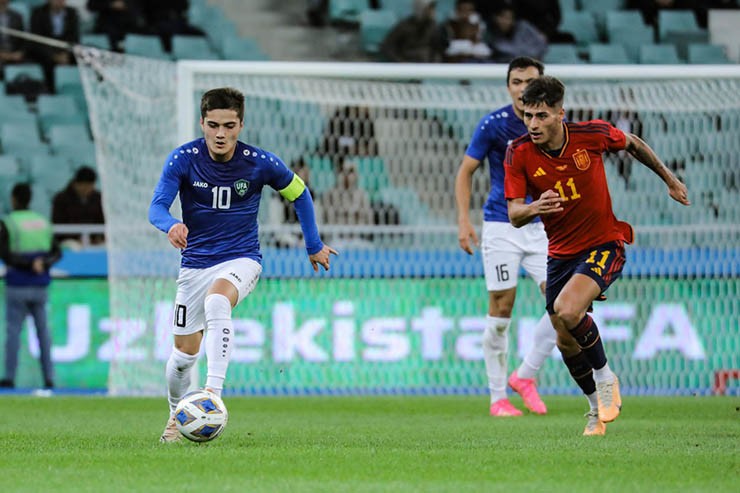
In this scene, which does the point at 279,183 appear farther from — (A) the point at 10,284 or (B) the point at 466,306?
(A) the point at 10,284

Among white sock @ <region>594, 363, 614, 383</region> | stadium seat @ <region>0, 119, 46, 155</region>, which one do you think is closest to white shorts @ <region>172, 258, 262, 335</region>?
white sock @ <region>594, 363, 614, 383</region>

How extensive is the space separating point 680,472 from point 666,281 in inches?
298

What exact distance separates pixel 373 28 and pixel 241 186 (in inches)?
475

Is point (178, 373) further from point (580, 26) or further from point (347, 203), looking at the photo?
point (580, 26)

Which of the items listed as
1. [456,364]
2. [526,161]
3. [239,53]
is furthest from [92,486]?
[239,53]

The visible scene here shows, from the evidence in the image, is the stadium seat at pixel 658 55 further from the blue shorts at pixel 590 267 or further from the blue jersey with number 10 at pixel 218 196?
the blue jersey with number 10 at pixel 218 196

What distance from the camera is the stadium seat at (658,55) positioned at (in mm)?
18906

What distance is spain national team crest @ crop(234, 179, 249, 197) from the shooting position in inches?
299

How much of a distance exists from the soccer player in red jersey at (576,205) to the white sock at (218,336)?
1637mm

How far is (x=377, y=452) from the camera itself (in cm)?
674

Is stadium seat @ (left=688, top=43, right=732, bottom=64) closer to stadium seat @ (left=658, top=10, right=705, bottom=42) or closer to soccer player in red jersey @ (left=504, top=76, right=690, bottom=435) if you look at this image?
stadium seat @ (left=658, top=10, right=705, bottom=42)

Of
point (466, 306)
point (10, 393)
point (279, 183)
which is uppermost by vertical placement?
point (279, 183)

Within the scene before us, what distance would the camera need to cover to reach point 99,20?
1927 centimetres

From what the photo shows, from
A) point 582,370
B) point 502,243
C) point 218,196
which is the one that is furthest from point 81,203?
point 582,370
